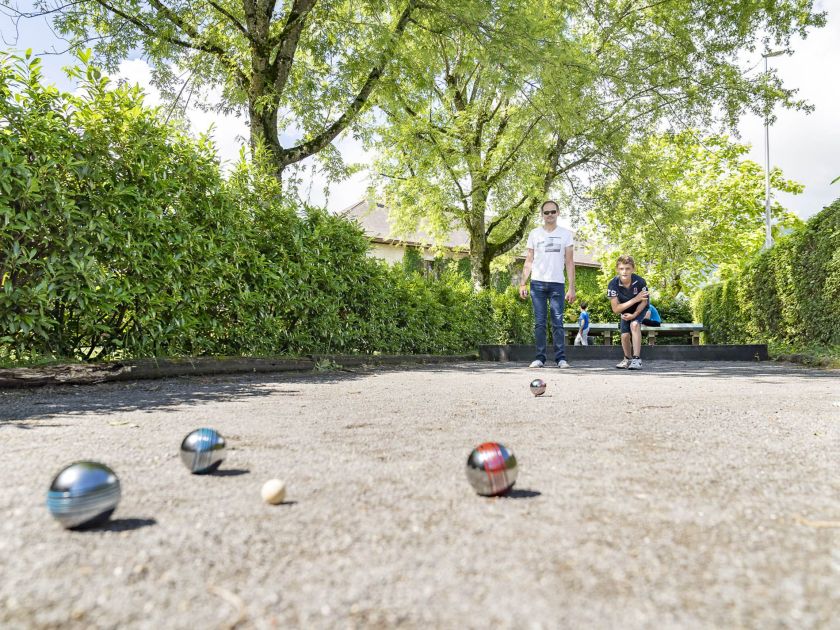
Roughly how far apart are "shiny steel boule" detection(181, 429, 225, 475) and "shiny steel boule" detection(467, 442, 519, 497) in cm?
105

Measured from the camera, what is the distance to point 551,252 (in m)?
8.79

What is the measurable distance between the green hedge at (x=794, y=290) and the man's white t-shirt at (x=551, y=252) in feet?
15.3

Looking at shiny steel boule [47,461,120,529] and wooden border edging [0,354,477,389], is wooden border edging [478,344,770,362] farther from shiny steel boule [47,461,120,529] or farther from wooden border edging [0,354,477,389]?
shiny steel boule [47,461,120,529]

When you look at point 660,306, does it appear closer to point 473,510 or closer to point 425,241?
point 425,241

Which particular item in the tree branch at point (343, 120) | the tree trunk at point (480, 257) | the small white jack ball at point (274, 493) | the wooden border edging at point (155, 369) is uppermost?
the tree branch at point (343, 120)

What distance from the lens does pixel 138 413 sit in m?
4.11

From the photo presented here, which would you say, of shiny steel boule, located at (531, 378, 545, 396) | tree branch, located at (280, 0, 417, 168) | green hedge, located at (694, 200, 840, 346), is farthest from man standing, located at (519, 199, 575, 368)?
tree branch, located at (280, 0, 417, 168)

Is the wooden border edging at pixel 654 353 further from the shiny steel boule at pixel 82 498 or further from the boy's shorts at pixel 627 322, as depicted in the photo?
the shiny steel boule at pixel 82 498

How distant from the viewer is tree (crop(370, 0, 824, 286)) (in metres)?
16.0

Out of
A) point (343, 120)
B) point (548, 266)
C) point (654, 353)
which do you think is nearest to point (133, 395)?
point (548, 266)

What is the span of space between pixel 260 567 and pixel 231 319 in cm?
666

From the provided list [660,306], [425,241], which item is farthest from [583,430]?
[660,306]

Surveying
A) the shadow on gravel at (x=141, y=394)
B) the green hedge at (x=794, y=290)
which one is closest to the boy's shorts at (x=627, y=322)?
the shadow on gravel at (x=141, y=394)

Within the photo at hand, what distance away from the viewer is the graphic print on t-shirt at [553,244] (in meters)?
8.71
